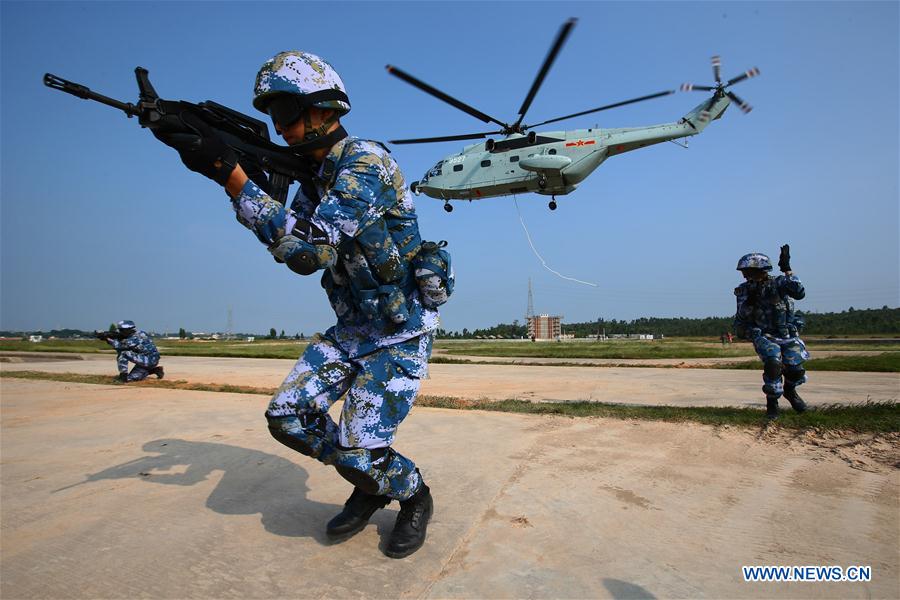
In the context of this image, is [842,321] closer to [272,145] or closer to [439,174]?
[439,174]

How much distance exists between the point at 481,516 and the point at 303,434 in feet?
3.76

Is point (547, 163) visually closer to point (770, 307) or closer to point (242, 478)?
point (770, 307)

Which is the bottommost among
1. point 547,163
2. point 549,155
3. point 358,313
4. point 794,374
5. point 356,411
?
point 794,374

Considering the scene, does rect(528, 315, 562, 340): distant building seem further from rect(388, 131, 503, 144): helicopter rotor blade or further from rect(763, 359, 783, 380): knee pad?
rect(763, 359, 783, 380): knee pad

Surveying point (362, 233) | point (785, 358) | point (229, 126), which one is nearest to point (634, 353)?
point (785, 358)

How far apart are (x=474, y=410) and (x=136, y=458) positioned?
12.2 ft

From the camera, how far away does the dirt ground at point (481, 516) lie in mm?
2207

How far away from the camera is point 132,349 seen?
11.5m

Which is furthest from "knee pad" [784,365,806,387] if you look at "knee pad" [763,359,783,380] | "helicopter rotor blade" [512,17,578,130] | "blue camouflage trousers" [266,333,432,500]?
"helicopter rotor blade" [512,17,578,130]

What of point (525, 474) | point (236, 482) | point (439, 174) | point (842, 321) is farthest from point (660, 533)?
point (842, 321)

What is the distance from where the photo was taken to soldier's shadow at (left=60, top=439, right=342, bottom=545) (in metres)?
Answer: 2.97

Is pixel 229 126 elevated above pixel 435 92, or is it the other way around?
pixel 435 92

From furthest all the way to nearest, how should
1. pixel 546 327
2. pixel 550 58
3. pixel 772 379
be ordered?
pixel 546 327 < pixel 550 58 < pixel 772 379

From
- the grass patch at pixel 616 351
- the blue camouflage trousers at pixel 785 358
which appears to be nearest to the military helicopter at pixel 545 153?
the grass patch at pixel 616 351
